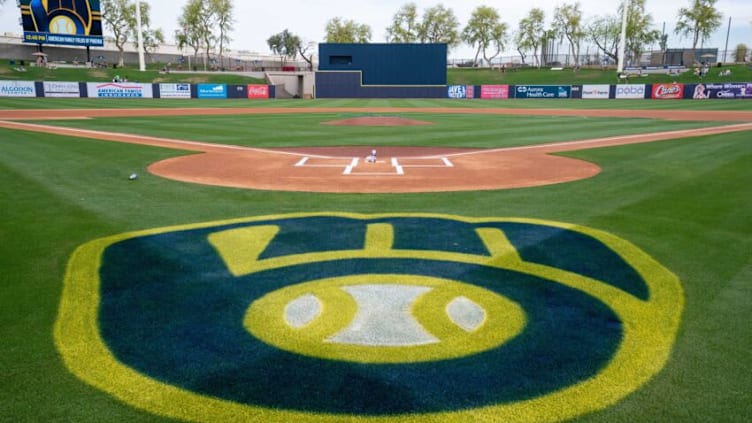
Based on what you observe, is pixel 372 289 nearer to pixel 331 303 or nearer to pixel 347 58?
pixel 331 303

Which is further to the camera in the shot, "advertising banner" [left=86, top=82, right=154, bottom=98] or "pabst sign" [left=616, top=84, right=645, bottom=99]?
"pabst sign" [left=616, top=84, right=645, bottom=99]

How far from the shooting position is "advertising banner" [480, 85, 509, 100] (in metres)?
55.9

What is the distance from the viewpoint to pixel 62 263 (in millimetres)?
5516

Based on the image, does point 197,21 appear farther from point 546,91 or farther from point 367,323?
point 367,323

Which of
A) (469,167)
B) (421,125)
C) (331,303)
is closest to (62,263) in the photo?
(331,303)

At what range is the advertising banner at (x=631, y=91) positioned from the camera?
50.3m

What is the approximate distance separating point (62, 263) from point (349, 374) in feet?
12.5

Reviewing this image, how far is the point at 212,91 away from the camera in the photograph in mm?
53844

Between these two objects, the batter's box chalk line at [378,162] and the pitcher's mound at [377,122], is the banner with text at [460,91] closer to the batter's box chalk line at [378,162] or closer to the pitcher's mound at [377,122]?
the pitcher's mound at [377,122]

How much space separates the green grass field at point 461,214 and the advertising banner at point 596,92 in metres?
38.0

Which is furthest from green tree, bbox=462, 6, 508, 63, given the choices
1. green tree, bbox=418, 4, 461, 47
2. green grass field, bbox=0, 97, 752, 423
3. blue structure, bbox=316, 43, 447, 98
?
green grass field, bbox=0, 97, 752, 423

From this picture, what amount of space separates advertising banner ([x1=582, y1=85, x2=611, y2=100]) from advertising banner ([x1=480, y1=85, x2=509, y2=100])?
25.6 ft

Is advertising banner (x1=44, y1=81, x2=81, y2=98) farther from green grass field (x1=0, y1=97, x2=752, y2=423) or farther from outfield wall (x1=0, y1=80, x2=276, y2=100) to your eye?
green grass field (x1=0, y1=97, x2=752, y2=423)

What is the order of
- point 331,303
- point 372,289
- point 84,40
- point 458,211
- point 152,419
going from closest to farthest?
point 152,419 → point 331,303 → point 372,289 → point 458,211 → point 84,40
